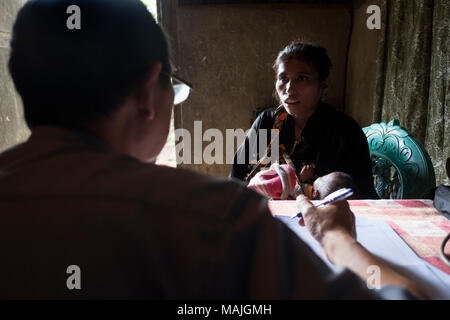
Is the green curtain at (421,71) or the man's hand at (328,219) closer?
the man's hand at (328,219)

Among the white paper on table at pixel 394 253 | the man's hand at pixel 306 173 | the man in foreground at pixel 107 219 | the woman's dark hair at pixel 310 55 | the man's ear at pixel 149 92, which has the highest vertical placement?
the woman's dark hair at pixel 310 55

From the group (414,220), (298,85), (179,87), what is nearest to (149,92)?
(179,87)

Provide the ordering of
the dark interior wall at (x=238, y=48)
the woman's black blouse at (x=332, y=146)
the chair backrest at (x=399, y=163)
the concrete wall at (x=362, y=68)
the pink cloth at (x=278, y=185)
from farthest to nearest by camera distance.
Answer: the dark interior wall at (x=238, y=48) < the concrete wall at (x=362, y=68) < the woman's black blouse at (x=332, y=146) < the chair backrest at (x=399, y=163) < the pink cloth at (x=278, y=185)

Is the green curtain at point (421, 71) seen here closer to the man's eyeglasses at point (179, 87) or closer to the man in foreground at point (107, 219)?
the man's eyeglasses at point (179, 87)

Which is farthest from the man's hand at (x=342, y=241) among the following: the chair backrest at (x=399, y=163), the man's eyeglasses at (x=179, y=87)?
the chair backrest at (x=399, y=163)

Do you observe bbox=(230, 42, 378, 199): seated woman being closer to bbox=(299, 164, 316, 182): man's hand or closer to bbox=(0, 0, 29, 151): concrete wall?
bbox=(299, 164, 316, 182): man's hand

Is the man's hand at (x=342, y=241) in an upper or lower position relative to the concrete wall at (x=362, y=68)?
lower

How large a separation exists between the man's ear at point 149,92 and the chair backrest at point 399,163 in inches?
74.8

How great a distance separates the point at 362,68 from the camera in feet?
12.7

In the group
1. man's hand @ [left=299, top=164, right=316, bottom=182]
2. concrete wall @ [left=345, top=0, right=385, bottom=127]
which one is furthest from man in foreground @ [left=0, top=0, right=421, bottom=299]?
concrete wall @ [left=345, top=0, right=385, bottom=127]

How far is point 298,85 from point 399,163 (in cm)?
83

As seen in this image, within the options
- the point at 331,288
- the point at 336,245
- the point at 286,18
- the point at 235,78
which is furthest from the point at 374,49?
the point at 331,288

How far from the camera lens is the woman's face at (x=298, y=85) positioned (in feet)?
6.94
